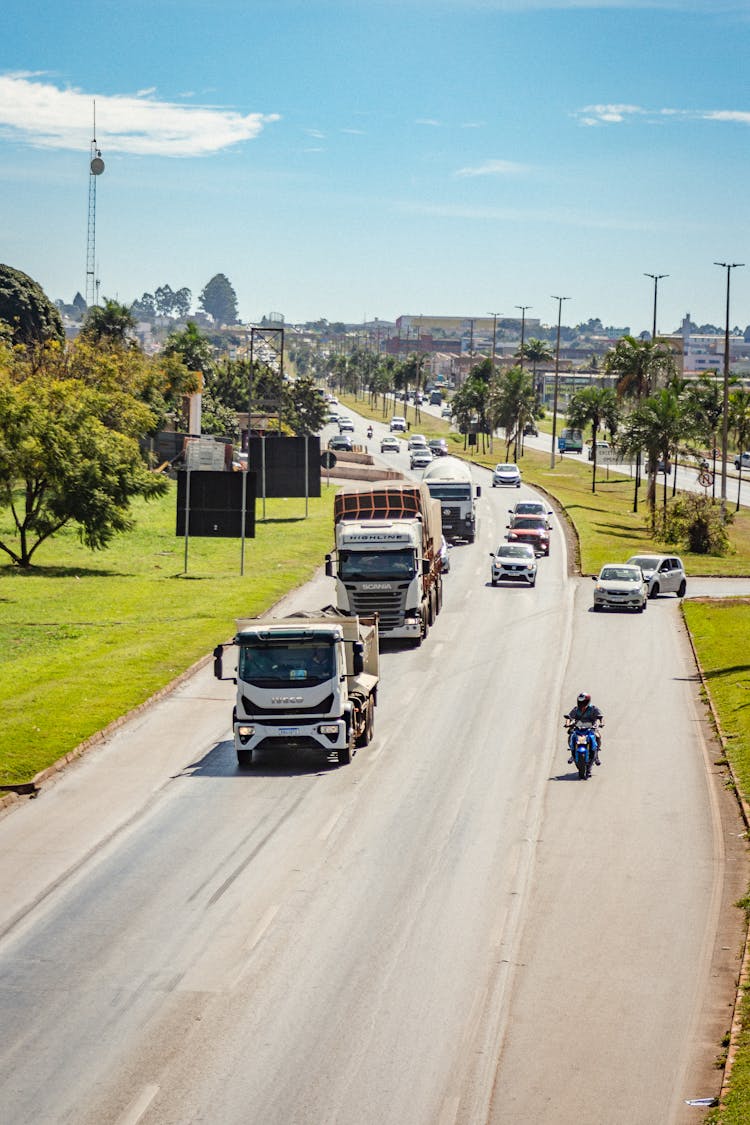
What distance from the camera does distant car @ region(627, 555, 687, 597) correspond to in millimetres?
60188

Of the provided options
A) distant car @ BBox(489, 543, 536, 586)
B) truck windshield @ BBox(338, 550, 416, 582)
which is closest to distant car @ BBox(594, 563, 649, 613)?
distant car @ BBox(489, 543, 536, 586)

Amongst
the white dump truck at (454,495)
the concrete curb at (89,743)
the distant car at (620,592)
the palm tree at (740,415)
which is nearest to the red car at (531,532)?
the white dump truck at (454,495)

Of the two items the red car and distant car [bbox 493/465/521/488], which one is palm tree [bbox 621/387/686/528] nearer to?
the red car

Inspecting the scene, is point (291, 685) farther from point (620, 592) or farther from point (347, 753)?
point (620, 592)

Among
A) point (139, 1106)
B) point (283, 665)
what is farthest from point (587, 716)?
point (139, 1106)

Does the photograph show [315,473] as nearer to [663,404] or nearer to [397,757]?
[663,404]

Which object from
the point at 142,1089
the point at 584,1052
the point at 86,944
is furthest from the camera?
the point at 86,944

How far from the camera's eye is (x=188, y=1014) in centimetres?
1714

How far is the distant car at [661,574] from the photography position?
6019 centimetres

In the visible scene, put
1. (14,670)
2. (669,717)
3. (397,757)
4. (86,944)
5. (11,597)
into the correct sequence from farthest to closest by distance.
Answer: (11,597) < (14,670) < (669,717) < (397,757) < (86,944)

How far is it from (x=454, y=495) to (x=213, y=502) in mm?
19379

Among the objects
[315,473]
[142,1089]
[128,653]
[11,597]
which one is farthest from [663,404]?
[142,1089]

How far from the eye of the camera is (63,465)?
200ft

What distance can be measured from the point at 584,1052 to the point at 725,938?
15.6ft
